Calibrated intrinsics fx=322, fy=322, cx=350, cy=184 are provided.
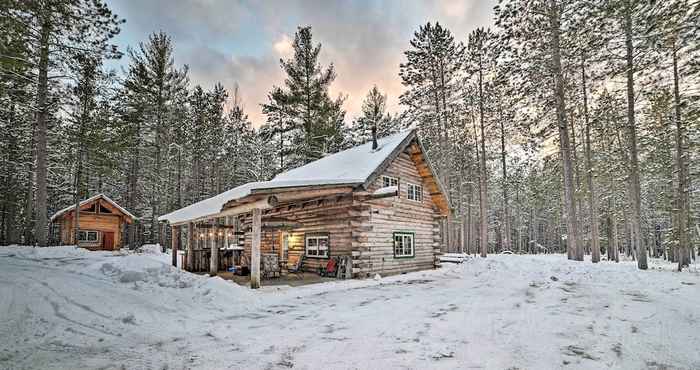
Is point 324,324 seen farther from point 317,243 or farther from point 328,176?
point 328,176

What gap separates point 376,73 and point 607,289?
21933mm

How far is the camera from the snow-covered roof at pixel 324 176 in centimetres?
961

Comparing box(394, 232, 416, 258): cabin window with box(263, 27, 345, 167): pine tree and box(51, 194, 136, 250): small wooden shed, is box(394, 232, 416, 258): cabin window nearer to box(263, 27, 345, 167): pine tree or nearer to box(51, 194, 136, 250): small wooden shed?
box(263, 27, 345, 167): pine tree

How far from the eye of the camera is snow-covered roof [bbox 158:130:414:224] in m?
9.61

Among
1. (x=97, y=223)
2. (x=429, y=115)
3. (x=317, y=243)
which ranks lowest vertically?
(x=317, y=243)

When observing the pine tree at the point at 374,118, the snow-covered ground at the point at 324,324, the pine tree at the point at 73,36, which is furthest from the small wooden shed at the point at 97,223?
the pine tree at the point at 374,118

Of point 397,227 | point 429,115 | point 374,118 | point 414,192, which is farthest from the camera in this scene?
point 374,118

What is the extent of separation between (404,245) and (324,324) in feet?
30.7

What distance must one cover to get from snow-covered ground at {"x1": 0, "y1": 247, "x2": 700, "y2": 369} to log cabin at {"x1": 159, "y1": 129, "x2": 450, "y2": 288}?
8.57ft

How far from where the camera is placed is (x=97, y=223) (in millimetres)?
22578

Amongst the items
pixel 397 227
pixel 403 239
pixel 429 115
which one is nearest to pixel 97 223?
pixel 397 227

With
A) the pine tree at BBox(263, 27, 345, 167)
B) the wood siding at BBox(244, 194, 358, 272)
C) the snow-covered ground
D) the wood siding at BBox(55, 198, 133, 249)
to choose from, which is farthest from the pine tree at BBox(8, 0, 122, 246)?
the pine tree at BBox(263, 27, 345, 167)

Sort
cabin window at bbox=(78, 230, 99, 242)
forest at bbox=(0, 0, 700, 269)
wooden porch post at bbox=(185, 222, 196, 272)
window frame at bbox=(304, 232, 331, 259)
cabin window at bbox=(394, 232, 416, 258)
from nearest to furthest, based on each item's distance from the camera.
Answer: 1. forest at bbox=(0, 0, 700, 269)
2. window frame at bbox=(304, 232, 331, 259)
3. wooden porch post at bbox=(185, 222, 196, 272)
4. cabin window at bbox=(394, 232, 416, 258)
5. cabin window at bbox=(78, 230, 99, 242)

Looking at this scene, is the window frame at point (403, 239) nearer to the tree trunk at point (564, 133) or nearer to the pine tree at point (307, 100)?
the tree trunk at point (564, 133)
